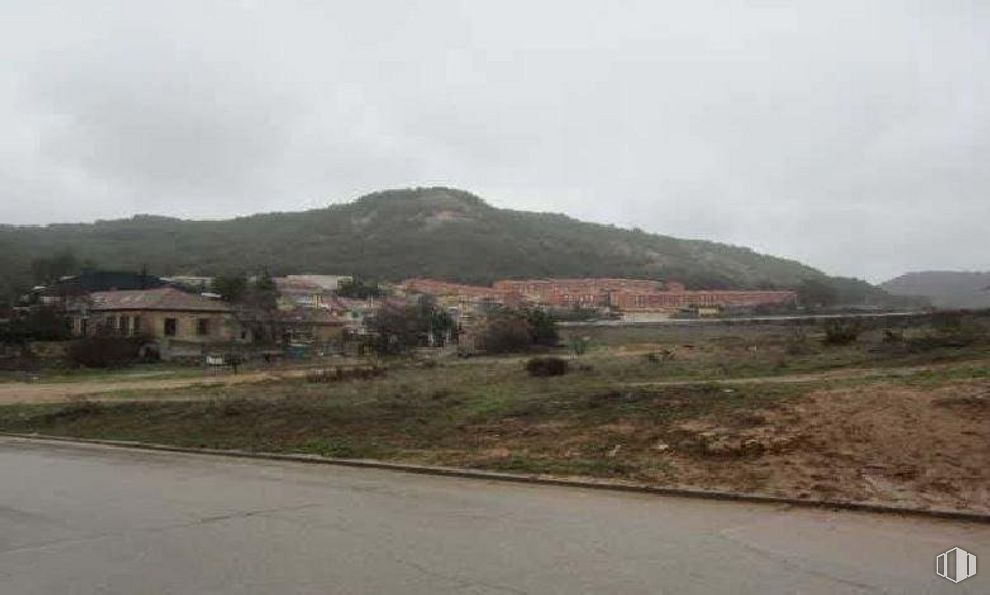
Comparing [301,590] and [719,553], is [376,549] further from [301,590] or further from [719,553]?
[719,553]

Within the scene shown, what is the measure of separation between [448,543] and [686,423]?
263 inches

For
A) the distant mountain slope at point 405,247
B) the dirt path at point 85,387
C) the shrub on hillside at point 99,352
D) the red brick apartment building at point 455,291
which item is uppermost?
the distant mountain slope at point 405,247

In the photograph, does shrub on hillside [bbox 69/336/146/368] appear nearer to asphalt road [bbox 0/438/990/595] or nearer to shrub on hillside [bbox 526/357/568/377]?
shrub on hillside [bbox 526/357/568/377]

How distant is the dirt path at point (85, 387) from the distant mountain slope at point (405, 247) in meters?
75.6

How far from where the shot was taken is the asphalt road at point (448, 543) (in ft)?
21.9

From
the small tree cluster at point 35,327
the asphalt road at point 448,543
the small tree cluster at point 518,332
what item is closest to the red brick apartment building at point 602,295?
the small tree cluster at point 518,332

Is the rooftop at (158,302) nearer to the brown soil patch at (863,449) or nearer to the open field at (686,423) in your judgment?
the open field at (686,423)

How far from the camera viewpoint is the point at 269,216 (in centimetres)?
16388

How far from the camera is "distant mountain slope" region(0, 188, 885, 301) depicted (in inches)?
5192

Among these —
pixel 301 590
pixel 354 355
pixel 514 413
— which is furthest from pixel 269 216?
pixel 301 590

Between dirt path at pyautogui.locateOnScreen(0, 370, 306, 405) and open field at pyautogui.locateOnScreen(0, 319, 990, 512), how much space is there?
592 cm

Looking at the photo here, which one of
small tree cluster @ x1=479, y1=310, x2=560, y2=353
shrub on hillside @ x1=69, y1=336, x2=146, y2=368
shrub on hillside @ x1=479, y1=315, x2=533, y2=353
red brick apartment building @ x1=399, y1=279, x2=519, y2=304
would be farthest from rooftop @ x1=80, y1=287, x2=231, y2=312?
red brick apartment building @ x1=399, y1=279, x2=519, y2=304

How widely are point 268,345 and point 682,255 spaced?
4584 inches

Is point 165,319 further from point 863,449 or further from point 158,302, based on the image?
point 863,449
